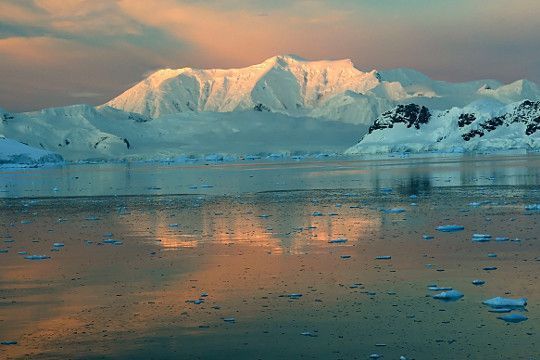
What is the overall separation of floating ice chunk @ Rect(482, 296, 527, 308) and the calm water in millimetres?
138

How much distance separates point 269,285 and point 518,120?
177 meters

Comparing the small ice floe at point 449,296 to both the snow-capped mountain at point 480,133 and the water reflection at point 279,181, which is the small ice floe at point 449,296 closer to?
the water reflection at point 279,181

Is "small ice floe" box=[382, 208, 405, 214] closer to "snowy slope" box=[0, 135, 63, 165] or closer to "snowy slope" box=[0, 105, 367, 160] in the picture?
"snowy slope" box=[0, 135, 63, 165]

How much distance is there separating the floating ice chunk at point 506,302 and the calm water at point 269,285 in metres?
0.14

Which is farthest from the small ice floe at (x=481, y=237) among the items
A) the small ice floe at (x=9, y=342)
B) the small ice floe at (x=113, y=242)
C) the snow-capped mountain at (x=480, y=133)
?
the snow-capped mountain at (x=480, y=133)

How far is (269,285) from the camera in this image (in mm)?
13523

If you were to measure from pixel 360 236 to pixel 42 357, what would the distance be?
11.3m

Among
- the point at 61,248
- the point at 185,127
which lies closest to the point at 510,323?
the point at 61,248

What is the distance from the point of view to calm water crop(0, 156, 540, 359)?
393 inches

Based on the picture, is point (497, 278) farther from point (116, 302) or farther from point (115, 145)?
point (115, 145)

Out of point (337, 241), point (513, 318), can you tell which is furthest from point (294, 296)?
point (337, 241)

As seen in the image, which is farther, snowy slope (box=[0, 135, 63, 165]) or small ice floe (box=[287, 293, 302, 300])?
snowy slope (box=[0, 135, 63, 165])

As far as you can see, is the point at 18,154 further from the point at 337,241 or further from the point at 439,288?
the point at 439,288

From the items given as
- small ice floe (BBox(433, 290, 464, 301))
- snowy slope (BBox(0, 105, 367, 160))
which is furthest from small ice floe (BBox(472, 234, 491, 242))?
snowy slope (BBox(0, 105, 367, 160))
